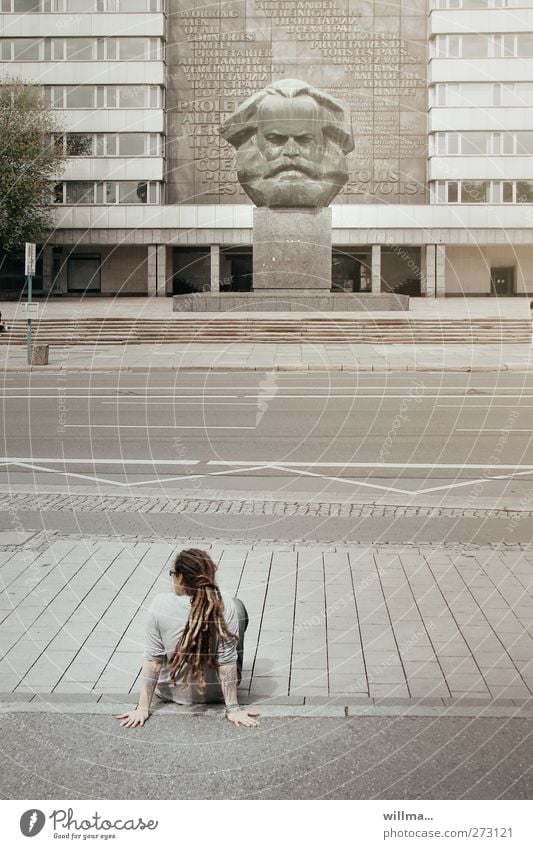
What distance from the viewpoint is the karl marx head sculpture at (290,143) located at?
4341cm

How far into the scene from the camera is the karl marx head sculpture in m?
43.4

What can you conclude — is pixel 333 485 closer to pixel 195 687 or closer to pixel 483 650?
pixel 483 650

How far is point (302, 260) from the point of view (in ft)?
147

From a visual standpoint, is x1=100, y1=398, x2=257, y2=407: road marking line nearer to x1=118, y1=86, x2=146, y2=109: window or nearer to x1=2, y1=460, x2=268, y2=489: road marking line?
x1=2, y1=460, x2=268, y2=489: road marking line

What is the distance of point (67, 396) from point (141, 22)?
53.2 meters

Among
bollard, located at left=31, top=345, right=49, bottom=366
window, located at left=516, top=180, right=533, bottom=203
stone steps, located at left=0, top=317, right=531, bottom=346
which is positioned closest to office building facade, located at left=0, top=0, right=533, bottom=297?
window, located at left=516, top=180, right=533, bottom=203

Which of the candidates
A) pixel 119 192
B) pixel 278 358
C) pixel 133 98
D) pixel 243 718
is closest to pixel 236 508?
pixel 243 718

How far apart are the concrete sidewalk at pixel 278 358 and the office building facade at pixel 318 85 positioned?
3343 cm

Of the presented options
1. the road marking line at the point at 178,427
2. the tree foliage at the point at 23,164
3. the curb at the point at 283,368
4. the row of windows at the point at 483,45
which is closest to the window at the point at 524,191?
the row of windows at the point at 483,45

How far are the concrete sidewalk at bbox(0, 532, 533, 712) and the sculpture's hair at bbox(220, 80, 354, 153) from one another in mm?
36686

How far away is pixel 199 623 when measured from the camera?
5633 mm

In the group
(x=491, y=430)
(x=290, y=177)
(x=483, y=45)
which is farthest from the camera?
(x=483, y=45)

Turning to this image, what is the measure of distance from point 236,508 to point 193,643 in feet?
17.4

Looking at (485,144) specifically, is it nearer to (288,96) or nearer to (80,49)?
(80,49)
